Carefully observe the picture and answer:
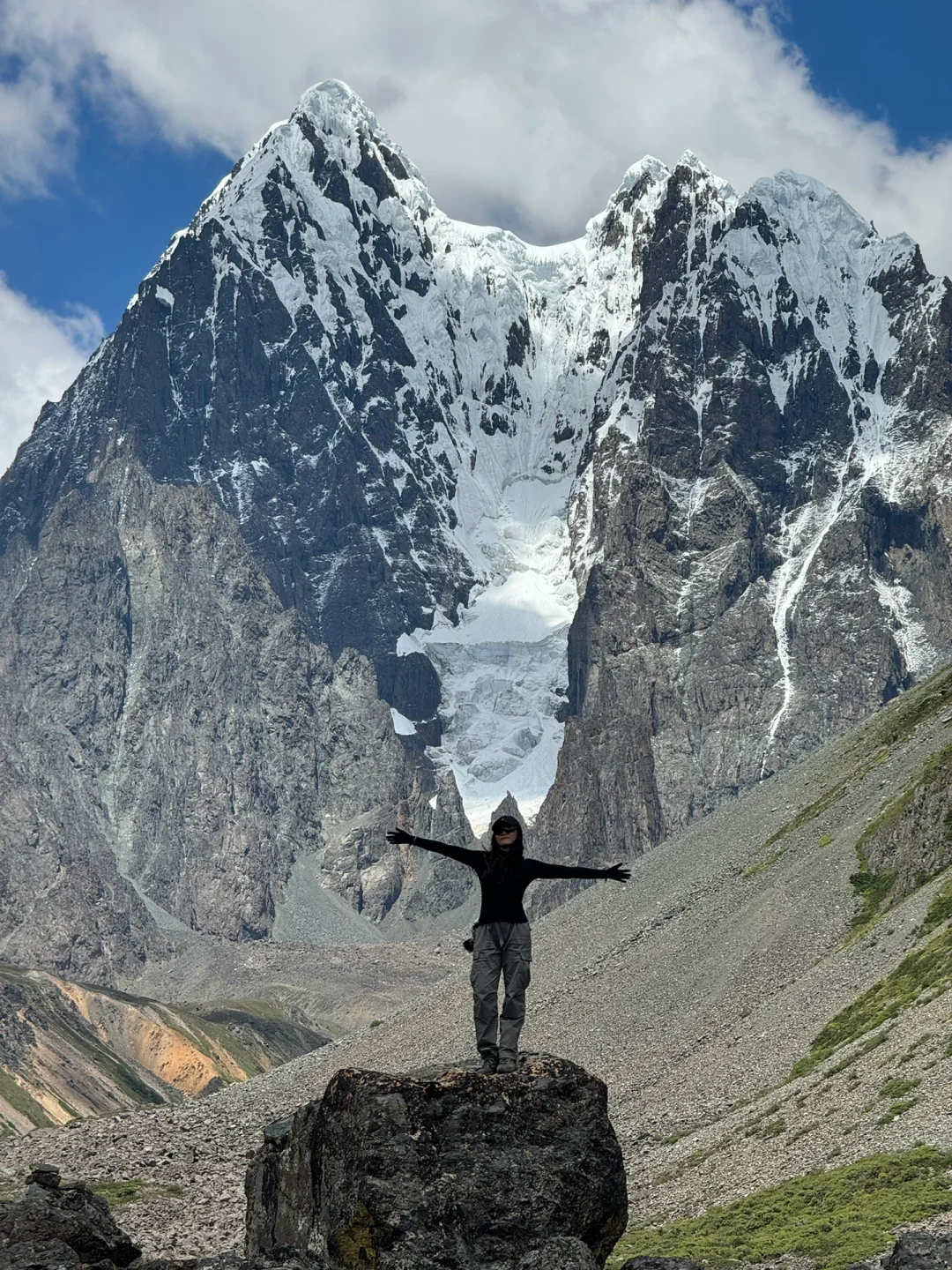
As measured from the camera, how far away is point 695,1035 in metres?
94.7

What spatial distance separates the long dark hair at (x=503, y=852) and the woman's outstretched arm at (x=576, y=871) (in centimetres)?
28

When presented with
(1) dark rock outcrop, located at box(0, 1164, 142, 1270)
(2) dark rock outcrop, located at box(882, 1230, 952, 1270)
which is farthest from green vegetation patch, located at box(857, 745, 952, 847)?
(1) dark rock outcrop, located at box(0, 1164, 142, 1270)

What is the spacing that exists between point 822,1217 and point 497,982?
19217 mm

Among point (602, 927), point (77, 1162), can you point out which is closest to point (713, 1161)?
point (77, 1162)

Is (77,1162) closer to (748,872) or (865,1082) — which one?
(748,872)

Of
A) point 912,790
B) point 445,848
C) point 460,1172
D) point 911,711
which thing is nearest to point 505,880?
point 445,848

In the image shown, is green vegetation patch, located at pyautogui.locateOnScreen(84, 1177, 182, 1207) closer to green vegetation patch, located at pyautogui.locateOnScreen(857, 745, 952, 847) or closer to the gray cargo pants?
green vegetation patch, located at pyautogui.locateOnScreen(857, 745, 952, 847)

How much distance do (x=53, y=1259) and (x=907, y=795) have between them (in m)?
92.8

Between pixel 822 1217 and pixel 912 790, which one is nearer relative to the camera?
pixel 822 1217

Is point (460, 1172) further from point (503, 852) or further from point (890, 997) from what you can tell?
point (890, 997)

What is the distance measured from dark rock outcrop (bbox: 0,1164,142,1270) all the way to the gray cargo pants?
6.50 m

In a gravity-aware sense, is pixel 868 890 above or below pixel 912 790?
below

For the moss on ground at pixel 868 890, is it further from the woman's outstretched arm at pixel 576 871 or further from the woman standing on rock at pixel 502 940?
the woman's outstretched arm at pixel 576 871

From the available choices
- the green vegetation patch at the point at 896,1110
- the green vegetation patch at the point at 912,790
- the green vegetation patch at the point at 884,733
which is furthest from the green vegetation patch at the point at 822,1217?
the green vegetation patch at the point at 884,733
